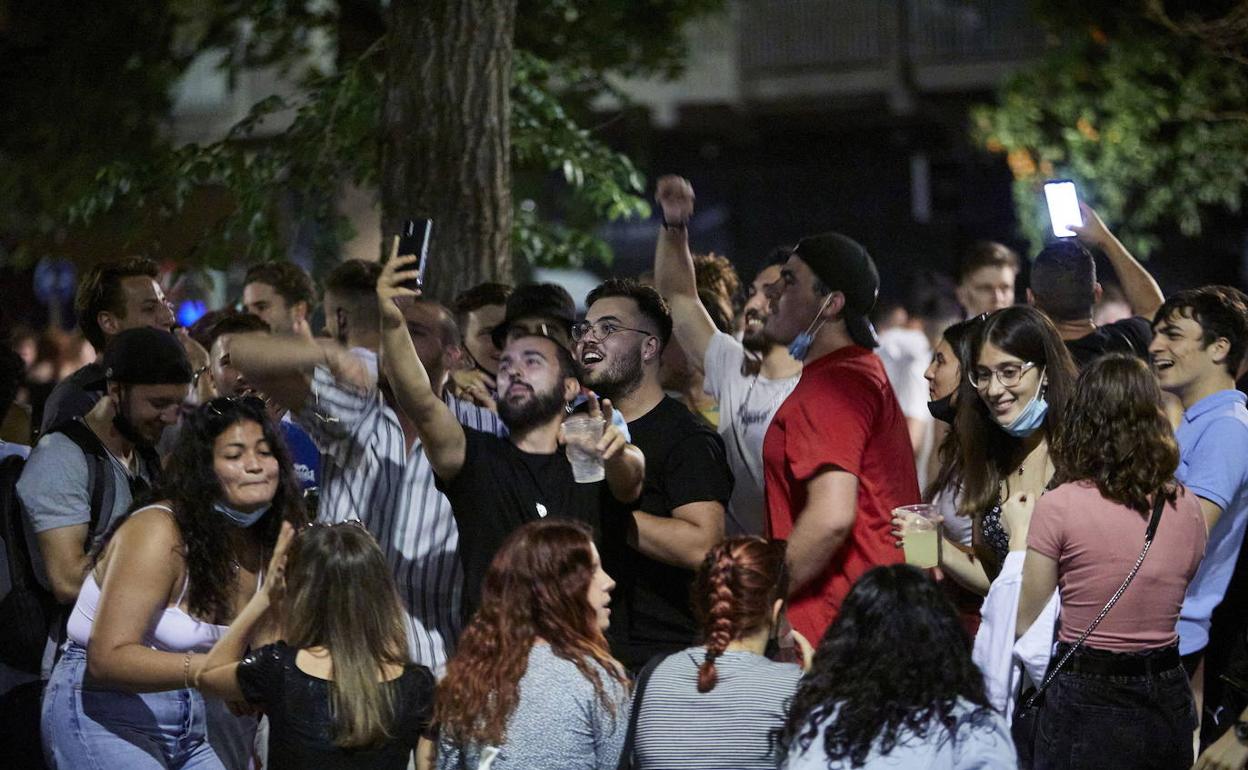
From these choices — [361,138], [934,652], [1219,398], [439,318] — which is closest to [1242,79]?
[361,138]

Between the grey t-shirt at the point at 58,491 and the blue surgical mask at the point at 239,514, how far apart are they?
2.56 feet

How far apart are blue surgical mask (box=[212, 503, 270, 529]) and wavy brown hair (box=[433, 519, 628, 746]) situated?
998 mm

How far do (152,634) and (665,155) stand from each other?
2161cm

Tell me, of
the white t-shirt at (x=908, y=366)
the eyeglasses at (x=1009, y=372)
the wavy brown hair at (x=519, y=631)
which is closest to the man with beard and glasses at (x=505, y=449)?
the wavy brown hair at (x=519, y=631)

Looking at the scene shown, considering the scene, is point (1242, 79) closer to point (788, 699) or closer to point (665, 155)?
point (788, 699)

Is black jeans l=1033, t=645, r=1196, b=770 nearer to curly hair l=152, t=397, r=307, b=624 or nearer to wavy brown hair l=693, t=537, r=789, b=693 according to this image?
wavy brown hair l=693, t=537, r=789, b=693

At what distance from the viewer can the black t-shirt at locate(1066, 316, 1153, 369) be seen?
20.4 feet

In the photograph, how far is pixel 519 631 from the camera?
417 cm

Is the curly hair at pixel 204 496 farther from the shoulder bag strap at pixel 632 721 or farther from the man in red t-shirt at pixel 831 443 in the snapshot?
the man in red t-shirt at pixel 831 443

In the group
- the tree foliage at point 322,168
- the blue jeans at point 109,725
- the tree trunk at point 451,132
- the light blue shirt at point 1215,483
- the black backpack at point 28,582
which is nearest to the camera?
the blue jeans at point 109,725

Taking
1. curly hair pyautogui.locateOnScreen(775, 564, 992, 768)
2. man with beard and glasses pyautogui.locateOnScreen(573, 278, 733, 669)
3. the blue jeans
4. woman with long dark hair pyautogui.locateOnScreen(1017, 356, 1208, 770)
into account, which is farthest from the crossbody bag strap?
the blue jeans

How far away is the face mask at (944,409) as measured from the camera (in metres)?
5.54

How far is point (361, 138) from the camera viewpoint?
9.29 m

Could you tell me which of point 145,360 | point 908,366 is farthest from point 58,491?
point 908,366
